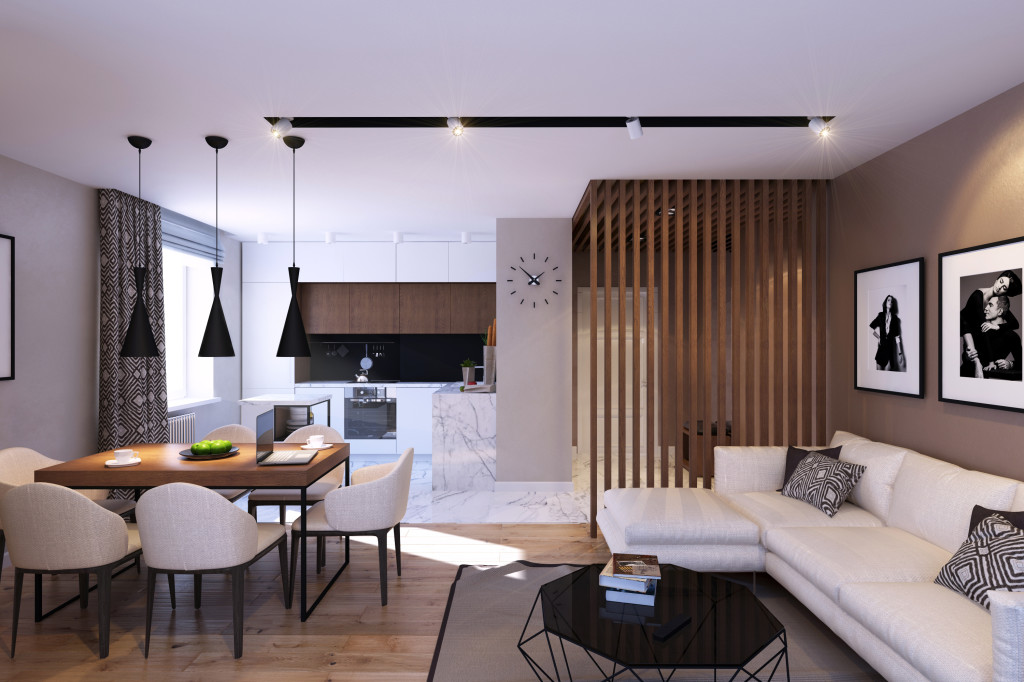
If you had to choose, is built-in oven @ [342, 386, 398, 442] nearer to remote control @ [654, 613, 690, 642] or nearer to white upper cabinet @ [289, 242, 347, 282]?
white upper cabinet @ [289, 242, 347, 282]

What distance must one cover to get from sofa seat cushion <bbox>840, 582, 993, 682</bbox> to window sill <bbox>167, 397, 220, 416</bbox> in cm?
543

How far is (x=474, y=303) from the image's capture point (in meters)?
7.39

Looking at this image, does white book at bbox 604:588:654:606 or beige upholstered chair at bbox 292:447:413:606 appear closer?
white book at bbox 604:588:654:606

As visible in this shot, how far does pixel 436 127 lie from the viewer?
3.36m

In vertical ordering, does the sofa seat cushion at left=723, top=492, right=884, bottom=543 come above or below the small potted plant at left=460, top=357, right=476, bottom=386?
below

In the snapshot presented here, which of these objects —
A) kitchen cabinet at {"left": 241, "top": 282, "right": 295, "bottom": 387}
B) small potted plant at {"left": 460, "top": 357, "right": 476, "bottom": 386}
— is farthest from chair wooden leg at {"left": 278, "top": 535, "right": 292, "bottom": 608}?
kitchen cabinet at {"left": 241, "top": 282, "right": 295, "bottom": 387}

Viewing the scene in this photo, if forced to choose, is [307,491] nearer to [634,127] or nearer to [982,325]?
[634,127]

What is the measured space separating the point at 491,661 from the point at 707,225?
3.20m

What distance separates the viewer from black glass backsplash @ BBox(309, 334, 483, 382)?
25.5 ft

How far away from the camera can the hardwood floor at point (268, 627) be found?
2697 mm

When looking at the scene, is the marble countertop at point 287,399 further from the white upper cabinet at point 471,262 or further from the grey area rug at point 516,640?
the grey area rug at point 516,640

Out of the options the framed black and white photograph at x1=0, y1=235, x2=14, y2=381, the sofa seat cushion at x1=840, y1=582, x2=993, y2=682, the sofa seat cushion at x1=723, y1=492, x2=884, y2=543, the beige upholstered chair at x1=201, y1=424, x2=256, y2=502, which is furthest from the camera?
the beige upholstered chair at x1=201, y1=424, x2=256, y2=502

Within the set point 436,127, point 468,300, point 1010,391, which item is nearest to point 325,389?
point 468,300

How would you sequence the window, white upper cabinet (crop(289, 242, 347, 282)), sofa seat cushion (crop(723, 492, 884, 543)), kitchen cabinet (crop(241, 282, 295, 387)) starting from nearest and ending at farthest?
sofa seat cushion (crop(723, 492, 884, 543)), the window, kitchen cabinet (crop(241, 282, 295, 387)), white upper cabinet (crop(289, 242, 347, 282))
